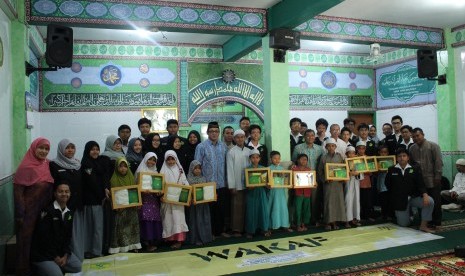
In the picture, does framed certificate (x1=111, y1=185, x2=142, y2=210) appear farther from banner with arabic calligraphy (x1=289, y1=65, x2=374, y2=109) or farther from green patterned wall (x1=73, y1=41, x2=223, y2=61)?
banner with arabic calligraphy (x1=289, y1=65, x2=374, y2=109)

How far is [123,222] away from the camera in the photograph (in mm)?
4180

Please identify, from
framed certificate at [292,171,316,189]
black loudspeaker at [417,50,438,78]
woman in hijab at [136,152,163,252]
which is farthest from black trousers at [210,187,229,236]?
black loudspeaker at [417,50,438,78]

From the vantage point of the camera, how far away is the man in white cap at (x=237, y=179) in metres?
4.81

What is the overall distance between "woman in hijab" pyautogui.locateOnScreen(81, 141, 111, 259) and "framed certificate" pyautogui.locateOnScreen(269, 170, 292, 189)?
6.50ft

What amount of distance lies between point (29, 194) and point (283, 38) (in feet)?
12.3

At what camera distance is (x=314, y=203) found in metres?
5.31

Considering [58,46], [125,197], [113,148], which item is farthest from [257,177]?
[58,46]

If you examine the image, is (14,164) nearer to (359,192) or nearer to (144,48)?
(144,48)

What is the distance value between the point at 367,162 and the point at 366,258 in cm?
180

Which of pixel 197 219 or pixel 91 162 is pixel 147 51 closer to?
pixel 91 162

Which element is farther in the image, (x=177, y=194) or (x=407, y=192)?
(x=407, y=192)

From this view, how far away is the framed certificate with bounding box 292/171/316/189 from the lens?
4949 millimetres

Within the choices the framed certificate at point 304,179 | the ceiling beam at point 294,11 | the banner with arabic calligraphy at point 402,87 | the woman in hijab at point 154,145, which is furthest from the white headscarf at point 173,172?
the banner with arabic calligraphy at point 402,87

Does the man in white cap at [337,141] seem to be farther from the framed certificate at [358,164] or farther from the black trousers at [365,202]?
the black trousers at [365,202]
